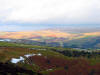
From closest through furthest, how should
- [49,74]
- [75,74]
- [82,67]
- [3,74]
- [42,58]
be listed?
[3,74]
[49,74]
[75,74]
[82,67]
[42,58]

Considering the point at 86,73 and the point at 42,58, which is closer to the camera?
the point at 86,73

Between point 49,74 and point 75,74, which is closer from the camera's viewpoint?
point 49,74

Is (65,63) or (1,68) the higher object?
→ (1,68)

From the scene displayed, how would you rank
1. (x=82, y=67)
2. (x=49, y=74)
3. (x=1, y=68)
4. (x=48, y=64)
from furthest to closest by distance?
(x=48, y=64), (x=82, y=67), (x=49, y=74), (x=1, y=68)

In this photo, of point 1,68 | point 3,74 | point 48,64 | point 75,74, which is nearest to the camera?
point 3,74

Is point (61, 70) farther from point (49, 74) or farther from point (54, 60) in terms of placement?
point (54, 60)

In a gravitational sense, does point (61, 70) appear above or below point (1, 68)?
below

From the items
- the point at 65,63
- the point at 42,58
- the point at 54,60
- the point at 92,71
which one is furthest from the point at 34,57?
the point at 92,71

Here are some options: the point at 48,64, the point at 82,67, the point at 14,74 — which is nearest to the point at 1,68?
the point at 14,74

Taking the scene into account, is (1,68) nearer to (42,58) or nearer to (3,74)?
(3,74)
